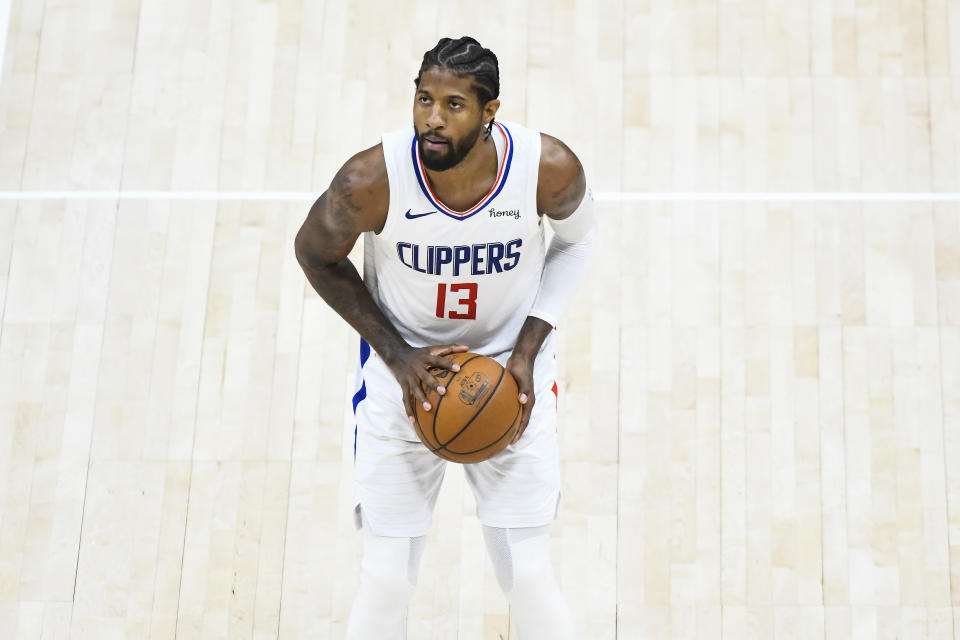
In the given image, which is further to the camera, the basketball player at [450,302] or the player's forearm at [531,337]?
the player's forearm at [531,337]

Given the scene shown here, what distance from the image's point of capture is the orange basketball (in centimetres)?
291

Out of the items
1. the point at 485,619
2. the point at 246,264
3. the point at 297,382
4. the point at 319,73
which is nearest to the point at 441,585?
the point at 485,619

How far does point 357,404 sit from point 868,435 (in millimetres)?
2186

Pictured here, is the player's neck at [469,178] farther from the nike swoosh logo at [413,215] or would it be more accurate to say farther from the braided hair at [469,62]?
the braided hair at [469,62]

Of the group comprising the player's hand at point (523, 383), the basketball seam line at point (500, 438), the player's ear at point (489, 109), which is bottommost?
the basketball seam line at point (500, 438)

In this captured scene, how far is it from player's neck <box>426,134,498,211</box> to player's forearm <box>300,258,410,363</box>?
1.22ft

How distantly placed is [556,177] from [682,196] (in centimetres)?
200

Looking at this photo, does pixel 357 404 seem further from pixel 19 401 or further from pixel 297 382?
pixel 19 401

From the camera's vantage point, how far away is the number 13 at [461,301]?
9.96 feet

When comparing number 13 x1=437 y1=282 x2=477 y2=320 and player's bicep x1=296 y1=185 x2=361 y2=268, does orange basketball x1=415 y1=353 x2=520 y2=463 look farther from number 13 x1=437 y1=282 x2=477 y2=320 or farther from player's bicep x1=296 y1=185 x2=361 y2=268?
player's bicep x1=296 y1=185 x2=361 y2=268

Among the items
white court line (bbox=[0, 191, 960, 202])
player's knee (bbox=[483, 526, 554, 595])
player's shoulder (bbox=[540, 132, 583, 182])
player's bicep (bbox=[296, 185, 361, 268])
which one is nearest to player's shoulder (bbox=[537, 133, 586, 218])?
player's shoulder (bbox=[540, 132, 583, 182])

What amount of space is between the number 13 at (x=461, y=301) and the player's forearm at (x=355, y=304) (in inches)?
5.8

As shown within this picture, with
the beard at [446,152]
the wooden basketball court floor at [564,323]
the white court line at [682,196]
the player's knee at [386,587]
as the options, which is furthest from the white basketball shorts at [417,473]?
the white court line at [682,196]

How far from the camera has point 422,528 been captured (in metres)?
3.18
